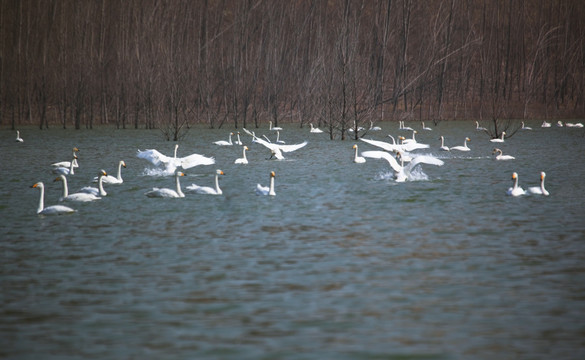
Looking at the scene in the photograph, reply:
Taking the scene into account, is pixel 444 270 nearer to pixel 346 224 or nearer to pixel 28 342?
pixel 346 224

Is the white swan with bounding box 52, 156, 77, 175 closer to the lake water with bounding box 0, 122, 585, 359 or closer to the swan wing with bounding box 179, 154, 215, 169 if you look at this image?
the lake water with bounding box 0, 122, 585, 359

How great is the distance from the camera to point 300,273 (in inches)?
348

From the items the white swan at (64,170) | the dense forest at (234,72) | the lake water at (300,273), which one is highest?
the dense forest at (234,72)

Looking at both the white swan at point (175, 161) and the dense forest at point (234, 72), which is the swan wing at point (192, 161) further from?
the dense forest at point (234, 72)

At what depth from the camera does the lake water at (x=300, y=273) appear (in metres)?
6.37

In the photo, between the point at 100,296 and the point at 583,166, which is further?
the point at 583,166

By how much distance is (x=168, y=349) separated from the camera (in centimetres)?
615

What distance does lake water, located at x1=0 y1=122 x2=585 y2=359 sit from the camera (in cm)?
637

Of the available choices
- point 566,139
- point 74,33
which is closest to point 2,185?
point 566,139

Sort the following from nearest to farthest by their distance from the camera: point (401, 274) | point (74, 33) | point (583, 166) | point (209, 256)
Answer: point (401, 274)
point (209, 256)
point (583, 166)
point (74, 33)

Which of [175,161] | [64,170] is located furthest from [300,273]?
[64,170]

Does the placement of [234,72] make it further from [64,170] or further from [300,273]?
[300,273]

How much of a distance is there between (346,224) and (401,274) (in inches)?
144

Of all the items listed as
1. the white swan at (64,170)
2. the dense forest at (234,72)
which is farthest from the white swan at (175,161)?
the dense forest at (234,72)
